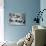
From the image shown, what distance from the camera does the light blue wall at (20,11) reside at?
5.28 meters

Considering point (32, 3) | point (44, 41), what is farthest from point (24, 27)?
point (44, 41)

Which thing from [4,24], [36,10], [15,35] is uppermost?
[36,10]

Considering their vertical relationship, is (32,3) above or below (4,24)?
above

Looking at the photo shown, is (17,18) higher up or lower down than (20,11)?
lower down

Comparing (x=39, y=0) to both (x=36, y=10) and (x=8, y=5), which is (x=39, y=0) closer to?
(x=36, y=10)

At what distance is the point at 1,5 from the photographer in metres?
5.32

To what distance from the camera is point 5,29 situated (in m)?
5.29

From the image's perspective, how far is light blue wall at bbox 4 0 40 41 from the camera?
5.28m

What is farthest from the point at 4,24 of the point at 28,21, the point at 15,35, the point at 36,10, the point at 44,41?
the point at 44,41

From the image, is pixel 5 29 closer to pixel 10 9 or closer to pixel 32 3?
pixel 10 9

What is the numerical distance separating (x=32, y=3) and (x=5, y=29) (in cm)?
148

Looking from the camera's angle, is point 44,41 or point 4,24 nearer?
point 44,41

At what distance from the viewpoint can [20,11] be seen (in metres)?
5.31

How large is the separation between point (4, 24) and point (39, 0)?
1676mm
